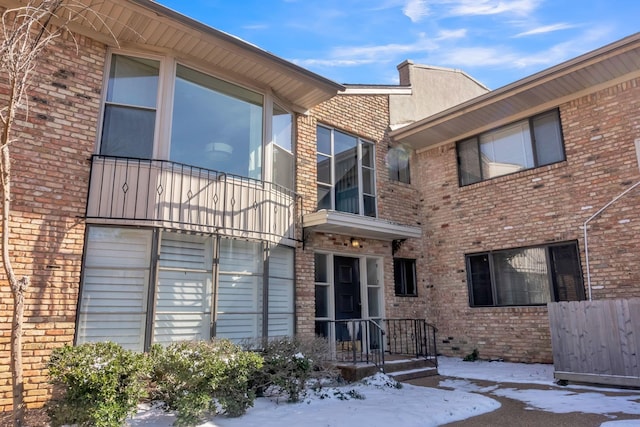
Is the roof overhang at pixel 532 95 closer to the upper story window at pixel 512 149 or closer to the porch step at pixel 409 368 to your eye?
the upper story window at pixel 512 149

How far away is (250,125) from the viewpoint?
780 cm

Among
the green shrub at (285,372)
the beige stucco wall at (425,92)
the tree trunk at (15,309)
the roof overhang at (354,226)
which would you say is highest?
the beige stucco wall at (425,92)

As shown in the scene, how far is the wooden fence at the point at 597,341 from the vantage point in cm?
635

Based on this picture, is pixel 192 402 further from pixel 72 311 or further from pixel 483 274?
pixel 483 274

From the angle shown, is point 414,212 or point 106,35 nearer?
point 106,35

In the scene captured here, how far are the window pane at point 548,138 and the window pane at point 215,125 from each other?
237 inches

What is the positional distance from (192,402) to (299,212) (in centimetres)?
468

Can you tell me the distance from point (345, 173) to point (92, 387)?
715cm

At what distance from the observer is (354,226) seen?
869cm

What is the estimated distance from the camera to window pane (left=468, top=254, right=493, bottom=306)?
10.0m

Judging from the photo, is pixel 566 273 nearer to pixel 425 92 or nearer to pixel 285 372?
pixel 285 372

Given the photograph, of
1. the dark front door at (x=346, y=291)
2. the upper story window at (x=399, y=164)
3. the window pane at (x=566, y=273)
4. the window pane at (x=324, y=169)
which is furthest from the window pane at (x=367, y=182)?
the window pane at (x=566, y=273)

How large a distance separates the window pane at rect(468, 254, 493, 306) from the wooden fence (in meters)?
2.74

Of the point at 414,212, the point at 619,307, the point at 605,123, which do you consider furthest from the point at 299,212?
the point at 605,123
